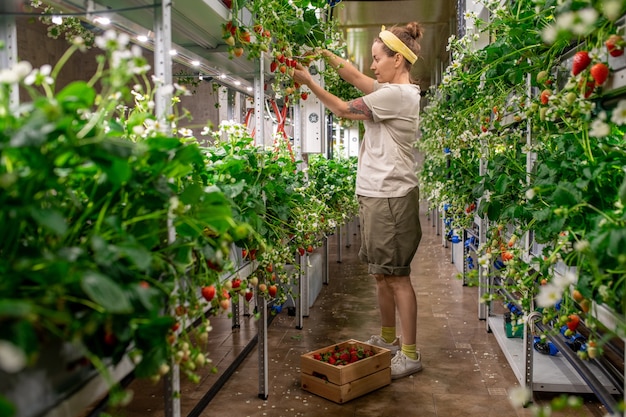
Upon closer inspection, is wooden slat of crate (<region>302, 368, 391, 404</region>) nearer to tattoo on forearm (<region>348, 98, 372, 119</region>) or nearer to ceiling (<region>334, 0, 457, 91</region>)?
tattoo on forearm (<region>348, 98, 372, 119</region>)

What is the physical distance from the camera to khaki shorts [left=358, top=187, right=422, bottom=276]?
3148 millimetres

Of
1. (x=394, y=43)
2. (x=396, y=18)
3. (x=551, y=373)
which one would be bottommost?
(x=551, y=373)

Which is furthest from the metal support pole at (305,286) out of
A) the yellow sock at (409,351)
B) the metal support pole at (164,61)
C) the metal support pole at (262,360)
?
the metal support pole at (164,61)

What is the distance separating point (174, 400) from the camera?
165cm

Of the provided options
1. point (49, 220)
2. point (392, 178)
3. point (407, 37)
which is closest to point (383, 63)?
point (407, 37)

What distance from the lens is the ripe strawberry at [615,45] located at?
4.68ft

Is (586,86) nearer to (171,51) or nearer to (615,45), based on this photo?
(615,45)

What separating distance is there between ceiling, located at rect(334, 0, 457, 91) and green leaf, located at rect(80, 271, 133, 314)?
524cm

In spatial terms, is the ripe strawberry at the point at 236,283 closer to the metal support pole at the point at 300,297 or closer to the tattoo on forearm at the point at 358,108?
the tattoo on forearm at the point at 358,108

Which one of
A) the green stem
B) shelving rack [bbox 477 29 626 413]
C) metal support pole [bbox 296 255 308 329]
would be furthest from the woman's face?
the green stem

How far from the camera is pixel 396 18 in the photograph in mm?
7402

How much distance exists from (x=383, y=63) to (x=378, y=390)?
68.0 inches

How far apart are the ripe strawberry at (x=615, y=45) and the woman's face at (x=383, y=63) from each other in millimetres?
1810

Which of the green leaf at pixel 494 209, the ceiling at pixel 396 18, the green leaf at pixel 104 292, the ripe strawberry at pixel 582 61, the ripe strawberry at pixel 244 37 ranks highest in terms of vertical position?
the ceiling at pixel 396 18
